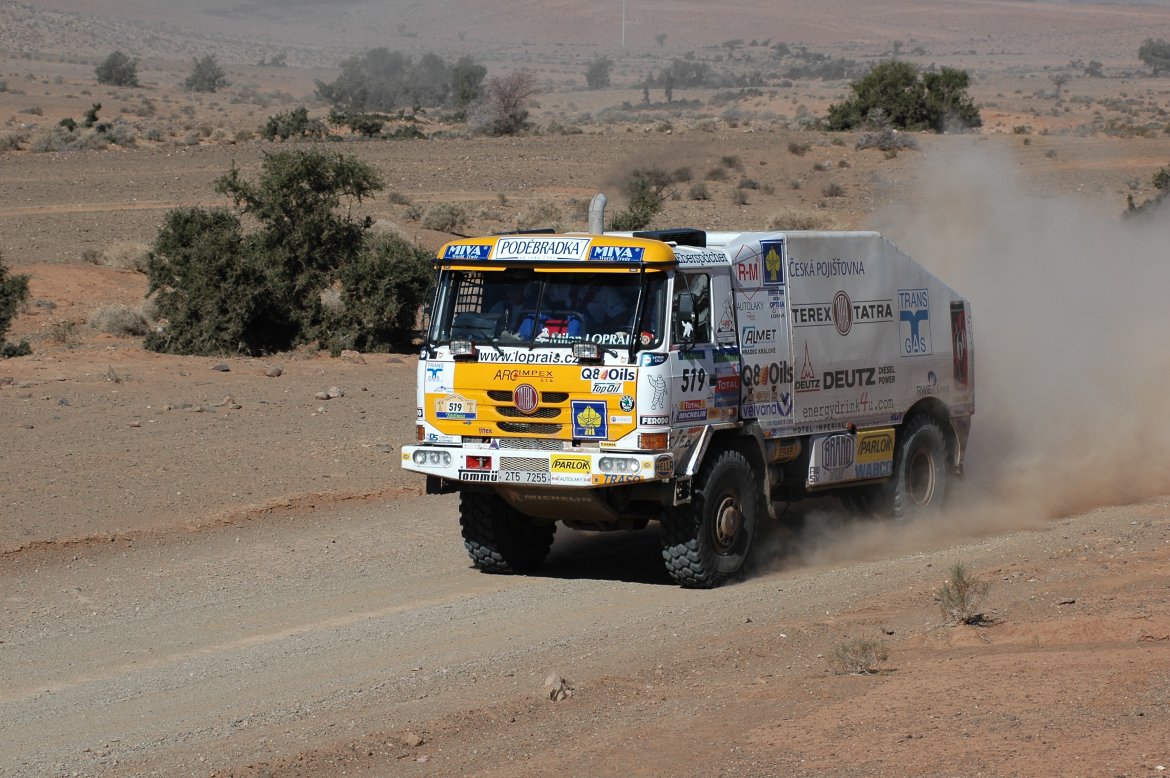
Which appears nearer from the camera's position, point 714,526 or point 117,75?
point 714,526

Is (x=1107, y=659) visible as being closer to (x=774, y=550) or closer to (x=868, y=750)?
(x=868, y=750)

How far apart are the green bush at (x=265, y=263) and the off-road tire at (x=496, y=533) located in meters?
13.2

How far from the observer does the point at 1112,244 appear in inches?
800

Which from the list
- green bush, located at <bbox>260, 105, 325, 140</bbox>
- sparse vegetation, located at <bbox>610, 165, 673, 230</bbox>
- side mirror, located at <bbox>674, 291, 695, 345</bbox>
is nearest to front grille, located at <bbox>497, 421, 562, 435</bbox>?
side mirror, located at <bbox>674, 291, 695, 345</bbox>

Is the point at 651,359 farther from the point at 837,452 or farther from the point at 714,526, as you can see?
the point at 837,452

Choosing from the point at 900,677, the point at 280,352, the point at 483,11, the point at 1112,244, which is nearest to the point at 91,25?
the point at 483,11

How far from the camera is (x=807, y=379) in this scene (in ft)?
43.0

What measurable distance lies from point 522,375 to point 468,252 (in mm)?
1155

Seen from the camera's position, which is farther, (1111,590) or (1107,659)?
(1111,590)

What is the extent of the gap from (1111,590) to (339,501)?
827cm

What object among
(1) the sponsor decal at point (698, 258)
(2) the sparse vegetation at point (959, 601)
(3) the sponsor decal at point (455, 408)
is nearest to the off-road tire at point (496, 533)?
(3) the sponsor decal at point (455, 408)

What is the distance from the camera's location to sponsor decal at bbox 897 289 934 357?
571 inches

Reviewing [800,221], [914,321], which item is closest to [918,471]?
[914,321]

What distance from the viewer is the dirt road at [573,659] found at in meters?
7.83
